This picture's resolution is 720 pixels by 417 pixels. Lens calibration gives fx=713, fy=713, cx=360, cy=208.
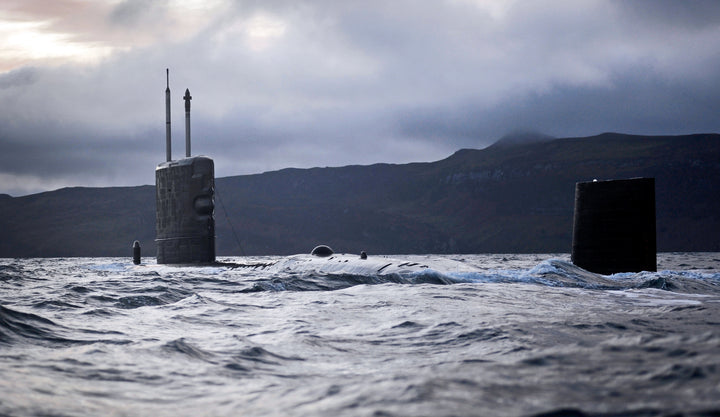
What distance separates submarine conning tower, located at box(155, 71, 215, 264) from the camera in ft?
90.6

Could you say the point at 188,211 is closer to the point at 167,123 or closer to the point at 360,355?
the point at 167,123

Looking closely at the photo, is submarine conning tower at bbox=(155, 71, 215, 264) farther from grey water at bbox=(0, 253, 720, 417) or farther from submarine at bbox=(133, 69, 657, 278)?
grey water at bbox=(0, 253, 720, 417)

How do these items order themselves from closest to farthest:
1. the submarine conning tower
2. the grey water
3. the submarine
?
the grey water, the submarine, the submarine conning tower

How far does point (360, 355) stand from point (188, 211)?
21249mm

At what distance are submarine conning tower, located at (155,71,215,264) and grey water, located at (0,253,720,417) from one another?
1256cm

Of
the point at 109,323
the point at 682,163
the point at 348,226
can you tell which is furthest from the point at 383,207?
the point at 109,323

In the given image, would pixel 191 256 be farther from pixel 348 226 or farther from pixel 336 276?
pixel 348 226

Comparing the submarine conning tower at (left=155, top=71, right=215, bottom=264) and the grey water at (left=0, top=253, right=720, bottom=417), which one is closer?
the grey water at (left=0, top=253, right=720, bottom=417)

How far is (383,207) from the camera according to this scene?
186625 mm

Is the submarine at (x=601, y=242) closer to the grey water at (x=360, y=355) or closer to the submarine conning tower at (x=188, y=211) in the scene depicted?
the submarine conning tower at (x=188, y=211)

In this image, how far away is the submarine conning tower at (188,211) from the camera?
1087 inches

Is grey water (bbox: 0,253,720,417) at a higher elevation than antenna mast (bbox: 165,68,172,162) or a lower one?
lower

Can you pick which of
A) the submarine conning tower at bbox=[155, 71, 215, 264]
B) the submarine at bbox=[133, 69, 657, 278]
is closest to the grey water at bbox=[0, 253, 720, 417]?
the submarine at bbox=[133, 69, 657, 278]

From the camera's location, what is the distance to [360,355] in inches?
295
